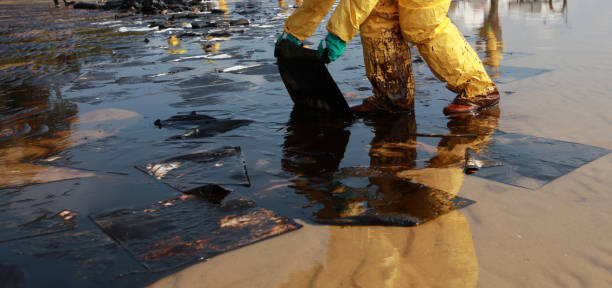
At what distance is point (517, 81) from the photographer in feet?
14.6

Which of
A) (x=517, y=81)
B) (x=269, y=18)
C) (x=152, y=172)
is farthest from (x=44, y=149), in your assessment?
(x=269, y=18)

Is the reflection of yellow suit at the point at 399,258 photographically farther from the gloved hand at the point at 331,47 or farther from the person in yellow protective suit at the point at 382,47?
the person in yellow protective suit at the point at 382,47

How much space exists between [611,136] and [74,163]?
3.23 metres

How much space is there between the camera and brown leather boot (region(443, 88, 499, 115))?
359 centimetres

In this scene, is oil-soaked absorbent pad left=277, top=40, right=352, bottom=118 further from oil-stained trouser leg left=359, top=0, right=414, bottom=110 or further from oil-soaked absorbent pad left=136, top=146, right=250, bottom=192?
oil-soaked absorbent pad left=136, top=146, right=250, bottom=192

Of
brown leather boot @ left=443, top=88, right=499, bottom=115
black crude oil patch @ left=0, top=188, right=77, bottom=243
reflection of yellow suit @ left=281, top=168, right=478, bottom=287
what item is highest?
brown leather boot @ left=443, top=88, right=499, bottom=115

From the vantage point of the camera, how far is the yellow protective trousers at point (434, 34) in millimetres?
3078

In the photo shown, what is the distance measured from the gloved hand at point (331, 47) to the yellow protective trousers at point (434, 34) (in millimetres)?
45

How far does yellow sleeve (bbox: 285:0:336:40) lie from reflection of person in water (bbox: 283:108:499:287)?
103cm

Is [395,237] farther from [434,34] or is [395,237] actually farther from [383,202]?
[434,34]

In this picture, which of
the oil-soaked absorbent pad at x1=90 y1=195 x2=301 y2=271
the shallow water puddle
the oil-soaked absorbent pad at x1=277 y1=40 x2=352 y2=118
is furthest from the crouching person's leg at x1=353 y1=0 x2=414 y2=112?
the oil-soaked absorbent pad at x1=90 y1=195 x2=301 y2=271

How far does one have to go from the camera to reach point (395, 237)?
1935 mm

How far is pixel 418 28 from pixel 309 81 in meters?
0.87

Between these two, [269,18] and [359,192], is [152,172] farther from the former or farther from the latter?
[269,18]
